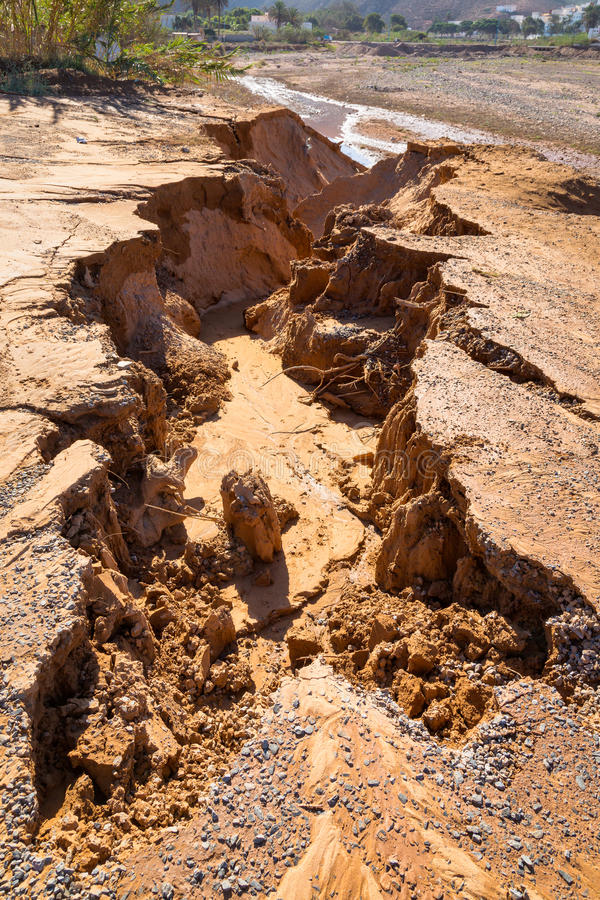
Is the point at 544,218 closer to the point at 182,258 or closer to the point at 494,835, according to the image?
the point at 182,258

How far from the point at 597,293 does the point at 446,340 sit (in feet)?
5.31

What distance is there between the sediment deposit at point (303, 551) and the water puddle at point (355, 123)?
12269 mm

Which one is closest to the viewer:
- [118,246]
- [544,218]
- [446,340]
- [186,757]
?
[186,757]

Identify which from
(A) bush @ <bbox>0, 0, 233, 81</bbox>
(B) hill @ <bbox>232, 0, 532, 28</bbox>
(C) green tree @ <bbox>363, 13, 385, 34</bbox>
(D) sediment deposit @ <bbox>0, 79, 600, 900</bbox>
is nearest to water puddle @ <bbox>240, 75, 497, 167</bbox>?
(A) bush @ <bbox>0, 0, 233, 81</bbox>

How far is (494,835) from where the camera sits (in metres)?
2.43

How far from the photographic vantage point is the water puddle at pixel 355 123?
66.7 ft

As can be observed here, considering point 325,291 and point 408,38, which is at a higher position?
point 408,38

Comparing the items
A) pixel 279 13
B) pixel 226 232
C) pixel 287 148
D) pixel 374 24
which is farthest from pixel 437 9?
pixel 226 232

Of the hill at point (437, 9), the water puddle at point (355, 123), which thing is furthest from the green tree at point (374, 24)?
the water puddle at point (355, 123)

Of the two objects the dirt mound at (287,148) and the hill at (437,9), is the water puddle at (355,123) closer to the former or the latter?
the dirt mound at (287,148)

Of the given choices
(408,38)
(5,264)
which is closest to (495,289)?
(5,264)

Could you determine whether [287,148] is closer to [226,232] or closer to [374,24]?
[226,232]

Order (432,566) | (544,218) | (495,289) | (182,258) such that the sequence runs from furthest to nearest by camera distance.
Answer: (182,258)
(544,218)
(495,289)
(432,566)

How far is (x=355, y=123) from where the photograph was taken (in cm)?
2444
